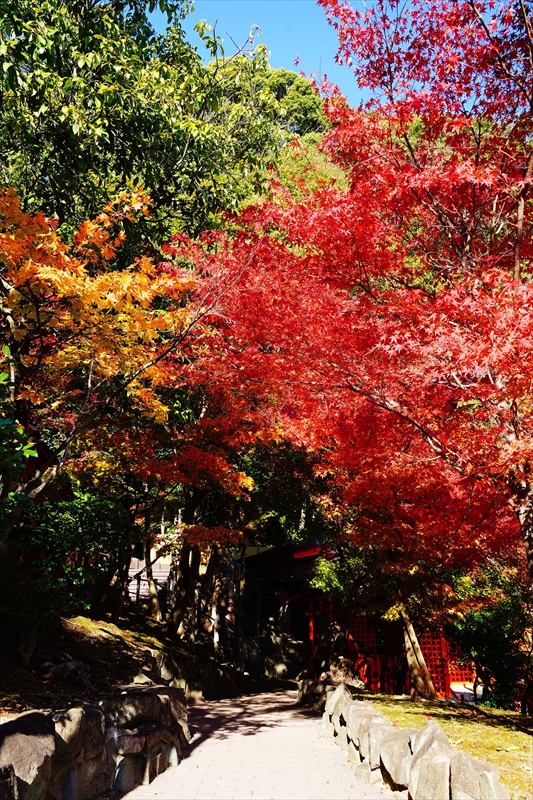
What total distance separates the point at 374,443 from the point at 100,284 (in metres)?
5.90

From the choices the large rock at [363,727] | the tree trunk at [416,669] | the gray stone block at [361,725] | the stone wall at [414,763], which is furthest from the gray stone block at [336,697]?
the tree trunk at [416,669]

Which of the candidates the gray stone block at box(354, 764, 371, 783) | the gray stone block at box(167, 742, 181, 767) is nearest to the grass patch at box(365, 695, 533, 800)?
the gray stone block at box(354, 764, 371, 783)

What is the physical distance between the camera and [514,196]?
7.53 metres

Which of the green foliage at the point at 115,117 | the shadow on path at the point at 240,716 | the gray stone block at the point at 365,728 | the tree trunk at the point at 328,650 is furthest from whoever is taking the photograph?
the tree trunk at the point at 328,650

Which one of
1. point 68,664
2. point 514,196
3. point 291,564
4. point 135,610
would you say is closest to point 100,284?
point 514,196

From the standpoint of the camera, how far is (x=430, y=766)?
17.0 feet

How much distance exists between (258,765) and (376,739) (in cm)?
186

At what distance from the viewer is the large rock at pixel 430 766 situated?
16.6 feet

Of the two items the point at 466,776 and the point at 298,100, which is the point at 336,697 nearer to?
the point at 466,776

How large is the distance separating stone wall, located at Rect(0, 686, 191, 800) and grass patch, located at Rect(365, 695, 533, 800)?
12.0 ft

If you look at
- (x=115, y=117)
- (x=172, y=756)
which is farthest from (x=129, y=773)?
(x=115, y=117)

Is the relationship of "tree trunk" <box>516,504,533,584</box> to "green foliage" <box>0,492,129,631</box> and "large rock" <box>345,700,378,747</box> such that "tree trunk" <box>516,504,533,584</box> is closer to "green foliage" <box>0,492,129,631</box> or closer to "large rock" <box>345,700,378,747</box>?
"large rock" <box>345,700,378,747</box>

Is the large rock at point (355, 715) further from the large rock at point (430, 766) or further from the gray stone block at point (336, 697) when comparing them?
the large rock at point (430, 766)

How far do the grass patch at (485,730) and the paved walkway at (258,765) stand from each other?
4.39ft
